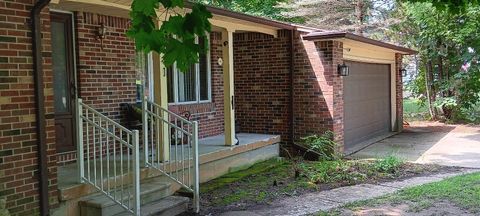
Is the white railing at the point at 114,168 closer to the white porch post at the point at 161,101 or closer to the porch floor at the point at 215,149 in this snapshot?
the porch floor at the point at 215,149

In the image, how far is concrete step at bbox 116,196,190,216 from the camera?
214 inches

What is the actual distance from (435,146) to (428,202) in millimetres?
5439

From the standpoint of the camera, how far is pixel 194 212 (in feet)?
19.4

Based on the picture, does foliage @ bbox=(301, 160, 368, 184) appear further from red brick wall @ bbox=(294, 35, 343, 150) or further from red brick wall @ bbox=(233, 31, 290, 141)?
red brick wall @ bbox=(233, 31, 290, 141)

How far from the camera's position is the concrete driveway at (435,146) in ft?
30.6

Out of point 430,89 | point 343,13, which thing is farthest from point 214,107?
point 343,13

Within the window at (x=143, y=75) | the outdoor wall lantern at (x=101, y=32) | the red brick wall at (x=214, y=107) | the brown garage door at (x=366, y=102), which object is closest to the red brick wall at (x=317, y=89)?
the brown garage door at (x=366, y=102)

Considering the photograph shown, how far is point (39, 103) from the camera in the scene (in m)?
4.70

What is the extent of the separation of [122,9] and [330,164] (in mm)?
4648

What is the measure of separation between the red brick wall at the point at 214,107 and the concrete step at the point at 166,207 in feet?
11.8

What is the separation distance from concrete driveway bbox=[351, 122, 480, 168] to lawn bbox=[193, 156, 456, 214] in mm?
843

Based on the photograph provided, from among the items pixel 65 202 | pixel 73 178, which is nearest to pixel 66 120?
pixel 73 178

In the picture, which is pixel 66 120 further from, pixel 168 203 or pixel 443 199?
pixel 443 199

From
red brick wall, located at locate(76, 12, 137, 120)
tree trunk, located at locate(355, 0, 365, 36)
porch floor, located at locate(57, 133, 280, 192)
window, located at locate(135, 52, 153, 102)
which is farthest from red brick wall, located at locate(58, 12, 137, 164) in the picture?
tree trunk, located at locate(355, 0, 365, 36)
